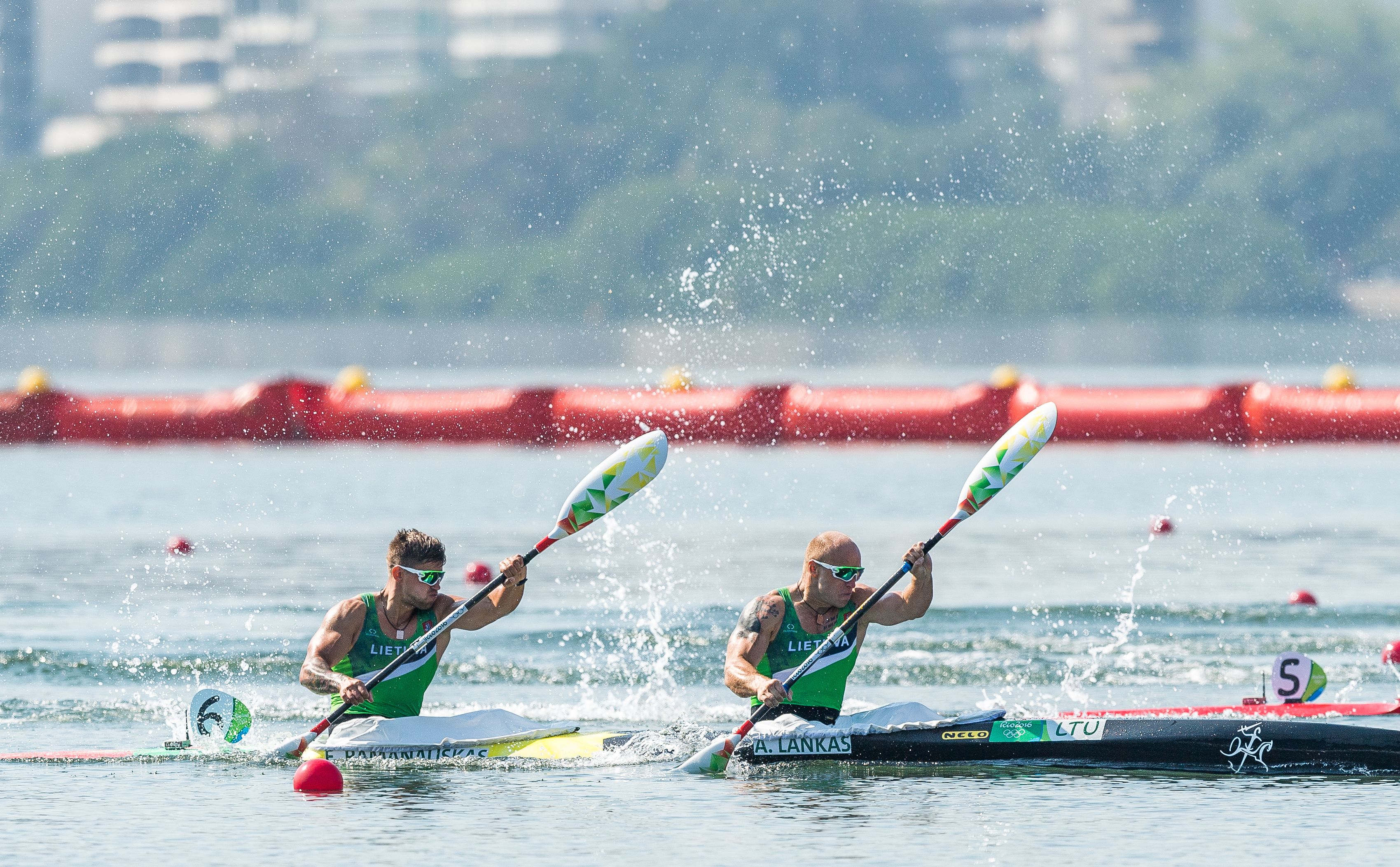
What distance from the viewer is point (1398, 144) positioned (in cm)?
10419

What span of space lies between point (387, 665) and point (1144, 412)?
22812 millimetres

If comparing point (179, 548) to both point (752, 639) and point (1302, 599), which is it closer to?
point (1302, 599)

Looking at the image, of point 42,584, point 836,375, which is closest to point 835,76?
point 836,375

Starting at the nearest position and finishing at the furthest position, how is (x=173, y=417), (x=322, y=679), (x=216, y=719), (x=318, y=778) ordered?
(x=318, y=778), (x=322, y=679), (x=216, y=719), (x=173, y=417)

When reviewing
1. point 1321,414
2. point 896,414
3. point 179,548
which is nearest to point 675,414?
point 896,414

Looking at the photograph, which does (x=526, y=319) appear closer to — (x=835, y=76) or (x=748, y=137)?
(x=748, y=137)

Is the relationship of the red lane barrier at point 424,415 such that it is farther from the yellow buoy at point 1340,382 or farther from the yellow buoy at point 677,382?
the yellow buoy at point 1340,382

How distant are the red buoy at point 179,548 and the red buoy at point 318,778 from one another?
12.2 m

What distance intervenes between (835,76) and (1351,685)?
355 feet

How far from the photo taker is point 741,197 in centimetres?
9762

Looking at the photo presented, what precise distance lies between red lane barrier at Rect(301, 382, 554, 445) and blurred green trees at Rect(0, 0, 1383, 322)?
48.6m

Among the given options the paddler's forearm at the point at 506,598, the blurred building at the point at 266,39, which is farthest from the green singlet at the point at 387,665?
the blurred building at the point at 266,39

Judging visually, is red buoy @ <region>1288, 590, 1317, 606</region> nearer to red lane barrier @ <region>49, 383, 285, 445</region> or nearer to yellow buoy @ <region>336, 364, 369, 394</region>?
red lane barrier @ <region>49, 383, 285, 445</region>

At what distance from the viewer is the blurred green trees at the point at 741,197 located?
9169 cm
